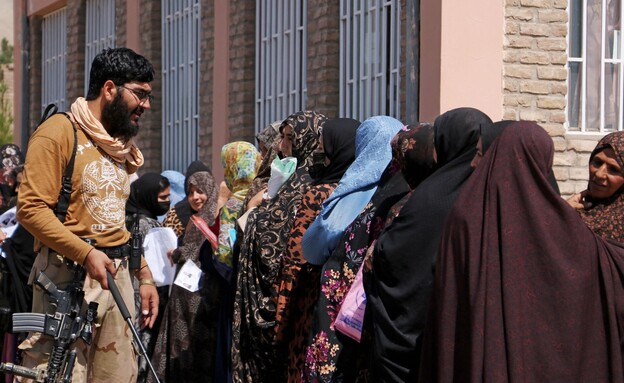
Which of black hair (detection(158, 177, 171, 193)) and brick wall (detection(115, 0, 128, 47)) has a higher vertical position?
brick wall (detection(115, 0, 128, 47))

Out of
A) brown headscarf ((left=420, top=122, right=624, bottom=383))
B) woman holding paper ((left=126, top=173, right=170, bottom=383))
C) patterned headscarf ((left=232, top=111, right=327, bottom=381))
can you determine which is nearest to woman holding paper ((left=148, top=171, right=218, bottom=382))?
woman holding paper ((left=126, top=173, right=170, bottom=383))

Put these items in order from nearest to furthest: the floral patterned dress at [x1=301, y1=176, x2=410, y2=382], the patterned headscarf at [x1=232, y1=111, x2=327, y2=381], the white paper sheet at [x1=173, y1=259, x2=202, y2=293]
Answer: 1. the floral patterned dress at [x1=301, y1=176, x2=410, y2=382]
2. the patterned headscarf at [x1=232, y1=111, x2=327, y2=381]
3. the white paper sheet at [x1=173, y1=259, x2=202, y2=293]

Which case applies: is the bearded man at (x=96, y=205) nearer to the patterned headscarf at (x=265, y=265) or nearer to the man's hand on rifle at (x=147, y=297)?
the man's hand on rifle at (x=147, y=297)

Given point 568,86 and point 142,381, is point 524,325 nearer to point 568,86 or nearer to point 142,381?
point 142,381

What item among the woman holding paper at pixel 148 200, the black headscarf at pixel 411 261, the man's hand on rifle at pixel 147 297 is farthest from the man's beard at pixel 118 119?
the woman holding paper at pixel 148 200

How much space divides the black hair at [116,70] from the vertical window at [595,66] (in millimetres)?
4631

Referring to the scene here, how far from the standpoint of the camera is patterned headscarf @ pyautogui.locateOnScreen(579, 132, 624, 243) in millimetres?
5375

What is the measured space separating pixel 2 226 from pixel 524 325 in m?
5.73

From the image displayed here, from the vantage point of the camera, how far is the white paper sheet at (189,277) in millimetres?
7754

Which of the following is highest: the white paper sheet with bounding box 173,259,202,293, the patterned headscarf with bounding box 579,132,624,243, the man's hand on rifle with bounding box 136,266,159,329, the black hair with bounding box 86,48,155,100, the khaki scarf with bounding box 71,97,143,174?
the black hair with bounding box 86,48,155,100

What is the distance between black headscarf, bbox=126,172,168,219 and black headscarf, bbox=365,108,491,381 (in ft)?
14.8

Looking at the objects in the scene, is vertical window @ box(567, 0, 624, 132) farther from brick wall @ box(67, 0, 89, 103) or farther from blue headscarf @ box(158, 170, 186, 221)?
brick wall @ box(67, 0, 89, 103)

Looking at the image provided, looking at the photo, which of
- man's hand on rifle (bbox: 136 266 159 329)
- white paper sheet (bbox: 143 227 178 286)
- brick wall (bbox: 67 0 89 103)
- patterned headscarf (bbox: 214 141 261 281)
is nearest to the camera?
man's hand on rifle (bbox: 136 266 159 329)

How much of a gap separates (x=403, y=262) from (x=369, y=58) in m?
5.75
